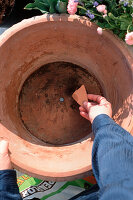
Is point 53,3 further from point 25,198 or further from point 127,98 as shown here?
point 25,198

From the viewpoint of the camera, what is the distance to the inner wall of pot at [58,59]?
0.82 m

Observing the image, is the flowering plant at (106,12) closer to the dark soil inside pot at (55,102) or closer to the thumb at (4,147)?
the dark soil inside pot at (55,102)

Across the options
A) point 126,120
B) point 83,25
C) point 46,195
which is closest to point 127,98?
point 126,120

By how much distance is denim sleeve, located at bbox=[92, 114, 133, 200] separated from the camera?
0.46m

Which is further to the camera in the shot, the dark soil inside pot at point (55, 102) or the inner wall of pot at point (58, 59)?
the dark soil inside pot at point (55, 102)

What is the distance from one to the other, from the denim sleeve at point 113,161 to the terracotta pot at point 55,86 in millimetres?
187

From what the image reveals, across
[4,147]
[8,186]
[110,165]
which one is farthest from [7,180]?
[110,165]

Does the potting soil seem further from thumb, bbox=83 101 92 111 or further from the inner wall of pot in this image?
thumb, bbox=83 101 92 111

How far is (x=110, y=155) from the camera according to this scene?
1.74 feet

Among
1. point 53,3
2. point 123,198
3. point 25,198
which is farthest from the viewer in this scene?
point 25,198

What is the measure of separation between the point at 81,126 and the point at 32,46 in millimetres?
515

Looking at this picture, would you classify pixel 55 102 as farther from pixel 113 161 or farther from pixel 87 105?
pixel 113 161

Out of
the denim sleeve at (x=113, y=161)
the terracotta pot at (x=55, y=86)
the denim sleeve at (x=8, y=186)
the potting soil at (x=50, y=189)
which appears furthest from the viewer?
the potting soil at (x=50, y=189)

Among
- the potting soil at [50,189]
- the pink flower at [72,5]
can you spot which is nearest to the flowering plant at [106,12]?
the pink flower at [72,5]
